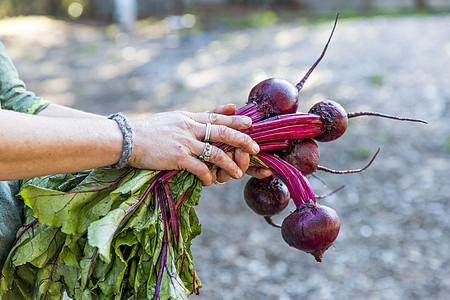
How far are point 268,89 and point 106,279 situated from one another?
970 mm

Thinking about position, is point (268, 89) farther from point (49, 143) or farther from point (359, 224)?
point (359, 224)

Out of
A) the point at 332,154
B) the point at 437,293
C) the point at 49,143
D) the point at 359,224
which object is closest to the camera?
the point at 49,143

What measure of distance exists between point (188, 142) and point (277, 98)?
0.48m

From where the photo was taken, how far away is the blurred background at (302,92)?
3.81 meters

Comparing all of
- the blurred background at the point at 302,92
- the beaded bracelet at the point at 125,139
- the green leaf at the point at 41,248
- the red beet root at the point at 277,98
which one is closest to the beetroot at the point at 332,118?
the red beet root at the point at 277,98

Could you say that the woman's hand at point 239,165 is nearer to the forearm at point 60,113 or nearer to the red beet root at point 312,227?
the red beet root at point 312,227

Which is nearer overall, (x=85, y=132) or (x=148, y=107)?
(x=85, y=132)

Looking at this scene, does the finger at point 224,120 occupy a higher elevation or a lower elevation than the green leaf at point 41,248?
higher

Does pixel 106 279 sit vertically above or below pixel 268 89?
Answer: below

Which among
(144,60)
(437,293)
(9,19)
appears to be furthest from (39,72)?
(437,293)

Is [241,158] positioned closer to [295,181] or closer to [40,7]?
[295,181]

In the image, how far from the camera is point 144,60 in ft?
31.6

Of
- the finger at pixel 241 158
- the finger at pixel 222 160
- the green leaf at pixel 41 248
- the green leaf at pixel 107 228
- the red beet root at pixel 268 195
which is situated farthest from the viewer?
the red beet root at pixel 268 195

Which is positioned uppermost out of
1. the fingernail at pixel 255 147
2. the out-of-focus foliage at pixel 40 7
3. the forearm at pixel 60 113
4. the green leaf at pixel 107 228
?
the forearm at pixel 60 113
